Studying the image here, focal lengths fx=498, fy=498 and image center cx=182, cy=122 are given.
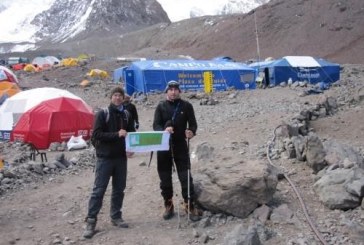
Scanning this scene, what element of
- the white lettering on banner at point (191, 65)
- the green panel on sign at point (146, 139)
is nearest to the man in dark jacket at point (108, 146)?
the green panel on sign at point (146, 139)

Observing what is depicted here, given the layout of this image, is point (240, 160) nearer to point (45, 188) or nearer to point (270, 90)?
point (45, 188)

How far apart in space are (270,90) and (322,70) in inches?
211

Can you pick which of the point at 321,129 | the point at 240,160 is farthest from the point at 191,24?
the point at 240,160

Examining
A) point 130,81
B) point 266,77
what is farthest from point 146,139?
point 266,77

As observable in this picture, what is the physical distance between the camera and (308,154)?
24.3 ft

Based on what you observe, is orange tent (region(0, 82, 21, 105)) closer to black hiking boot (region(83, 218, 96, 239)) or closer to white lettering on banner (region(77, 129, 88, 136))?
white lettering on banner (region(77, 129, 88, 136))

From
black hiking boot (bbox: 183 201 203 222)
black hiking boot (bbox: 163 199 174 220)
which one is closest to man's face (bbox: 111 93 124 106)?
black hiking boot (bbox: 163 199 174 220)

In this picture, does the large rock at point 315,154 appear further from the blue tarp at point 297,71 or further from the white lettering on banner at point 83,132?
the blue tarp at point 297,71

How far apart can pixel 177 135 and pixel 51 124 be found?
26.0ft

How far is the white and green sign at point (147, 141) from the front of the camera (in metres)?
5.67

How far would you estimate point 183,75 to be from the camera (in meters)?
24.4

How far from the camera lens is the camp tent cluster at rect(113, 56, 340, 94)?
77.4ft

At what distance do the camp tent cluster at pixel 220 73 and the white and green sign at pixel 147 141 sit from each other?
690 inches

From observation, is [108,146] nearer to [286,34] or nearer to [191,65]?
[191,65]
